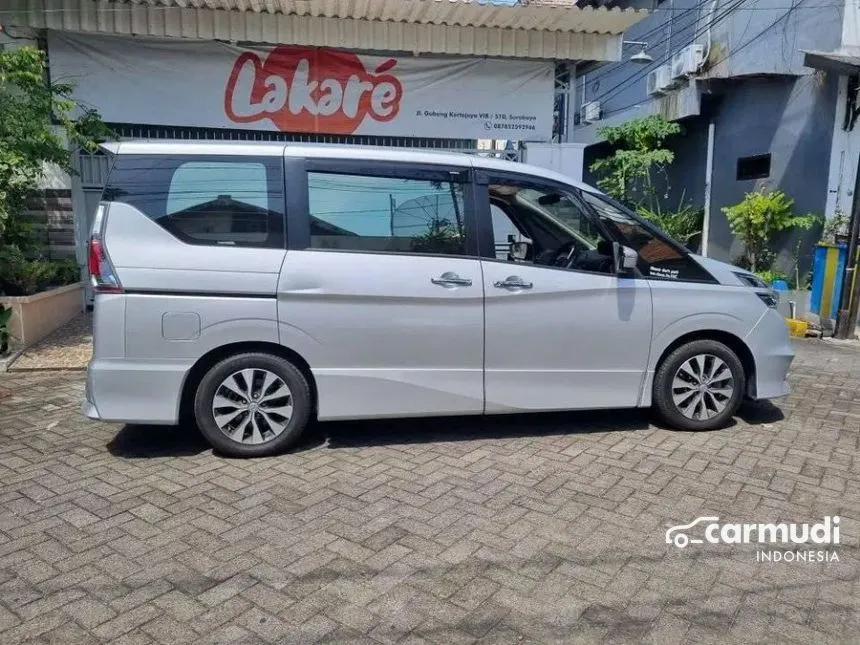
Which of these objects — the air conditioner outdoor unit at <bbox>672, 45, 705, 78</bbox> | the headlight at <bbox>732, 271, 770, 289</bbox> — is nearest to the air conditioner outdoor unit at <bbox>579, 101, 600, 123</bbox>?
the air conditioner outdoor unit at <bbox>672, 45, 705, 78</bbox>

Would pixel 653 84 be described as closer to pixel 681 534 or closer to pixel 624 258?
pixel 624 258

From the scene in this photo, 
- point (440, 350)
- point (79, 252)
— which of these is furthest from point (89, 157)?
point (440, 350)

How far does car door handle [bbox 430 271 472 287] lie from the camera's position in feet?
14.1

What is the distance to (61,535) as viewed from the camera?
3307mm

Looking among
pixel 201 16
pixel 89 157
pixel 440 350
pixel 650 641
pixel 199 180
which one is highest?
pixel 201 16

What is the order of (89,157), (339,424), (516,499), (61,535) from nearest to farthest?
(61,535)
(516,499)
(339,424)
(89,157)

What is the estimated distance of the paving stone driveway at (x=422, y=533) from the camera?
2658mm

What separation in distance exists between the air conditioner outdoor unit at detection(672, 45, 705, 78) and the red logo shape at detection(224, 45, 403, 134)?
20.2 feet

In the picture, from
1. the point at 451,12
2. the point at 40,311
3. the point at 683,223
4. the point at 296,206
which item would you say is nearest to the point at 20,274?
the point at 40,311

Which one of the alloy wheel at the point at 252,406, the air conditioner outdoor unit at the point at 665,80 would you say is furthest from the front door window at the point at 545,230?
the air conditioner outdoor unit at the point at 665,80

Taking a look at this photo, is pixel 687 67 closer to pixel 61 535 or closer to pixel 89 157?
pixel 89 157

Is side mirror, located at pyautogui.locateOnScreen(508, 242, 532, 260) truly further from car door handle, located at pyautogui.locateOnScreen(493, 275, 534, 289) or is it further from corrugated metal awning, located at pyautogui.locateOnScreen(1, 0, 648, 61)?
corrugated metal awning, located at pyautogui.locateOnScreen(1, 0, 648, 61)

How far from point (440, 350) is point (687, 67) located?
33.7ft

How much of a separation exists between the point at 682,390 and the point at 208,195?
347cm
